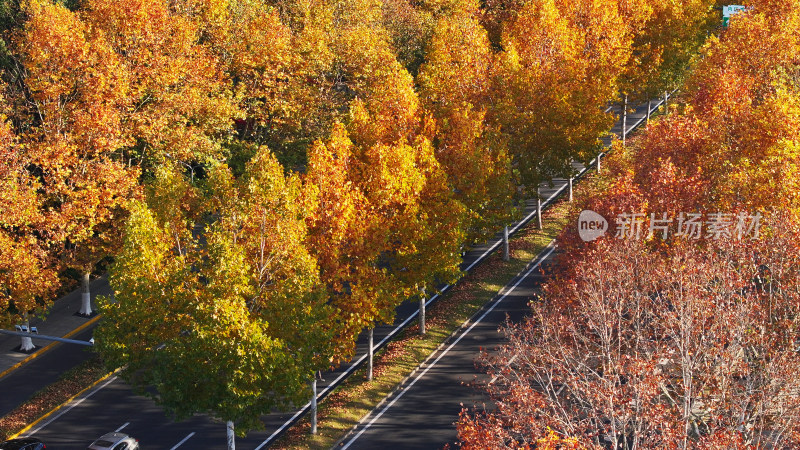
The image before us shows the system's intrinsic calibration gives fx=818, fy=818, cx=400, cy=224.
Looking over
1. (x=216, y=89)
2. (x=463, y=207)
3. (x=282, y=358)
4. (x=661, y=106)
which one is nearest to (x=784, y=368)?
(x=282, y=358)

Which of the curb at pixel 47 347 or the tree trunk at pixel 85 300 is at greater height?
the tree trunk at pixel 85 300

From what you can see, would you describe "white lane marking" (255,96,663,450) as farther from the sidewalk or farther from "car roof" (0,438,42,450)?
the sidewalk

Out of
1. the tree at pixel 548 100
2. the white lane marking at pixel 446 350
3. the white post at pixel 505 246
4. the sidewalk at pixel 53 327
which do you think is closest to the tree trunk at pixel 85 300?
the sidewalk at pixel 53 327

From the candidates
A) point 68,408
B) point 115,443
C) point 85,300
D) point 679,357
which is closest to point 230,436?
point 115,443

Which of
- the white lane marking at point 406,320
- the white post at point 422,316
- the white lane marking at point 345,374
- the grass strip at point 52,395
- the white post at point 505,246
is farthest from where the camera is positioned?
the white post at point 505,246

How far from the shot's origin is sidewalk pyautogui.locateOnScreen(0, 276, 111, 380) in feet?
137

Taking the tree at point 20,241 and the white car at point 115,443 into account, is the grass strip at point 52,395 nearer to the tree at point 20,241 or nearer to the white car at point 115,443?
the tree at point 20,241

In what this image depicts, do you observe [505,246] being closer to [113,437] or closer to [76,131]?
[76,131]

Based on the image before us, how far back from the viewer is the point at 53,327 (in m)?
44.4

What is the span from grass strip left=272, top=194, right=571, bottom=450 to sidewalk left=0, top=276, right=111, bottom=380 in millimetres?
15039

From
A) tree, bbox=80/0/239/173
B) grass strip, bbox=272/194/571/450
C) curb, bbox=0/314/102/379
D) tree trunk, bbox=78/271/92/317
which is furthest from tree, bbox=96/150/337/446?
tree trunk, bbox=78/271/92/317

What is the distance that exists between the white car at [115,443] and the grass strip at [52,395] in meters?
4.70

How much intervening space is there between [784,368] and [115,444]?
25.3 metres

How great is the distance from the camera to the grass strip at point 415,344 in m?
35.6
